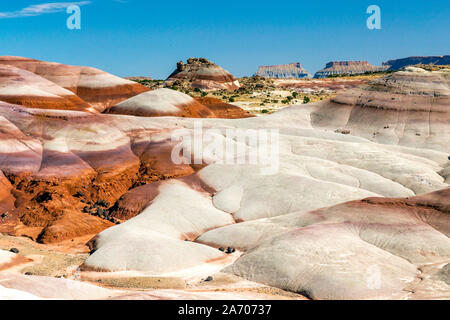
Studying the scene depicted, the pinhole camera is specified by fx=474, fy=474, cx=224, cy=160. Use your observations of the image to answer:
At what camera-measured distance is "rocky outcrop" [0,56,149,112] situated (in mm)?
56125

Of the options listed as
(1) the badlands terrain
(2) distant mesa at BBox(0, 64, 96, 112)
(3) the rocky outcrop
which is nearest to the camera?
(1) the badlands terrain

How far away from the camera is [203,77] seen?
106m

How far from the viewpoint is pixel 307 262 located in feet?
58.3

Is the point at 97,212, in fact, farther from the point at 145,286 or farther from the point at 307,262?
the point at 307,262

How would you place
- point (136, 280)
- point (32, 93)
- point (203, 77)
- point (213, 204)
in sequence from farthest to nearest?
1. point (203, 77)
2. point (32, 93)
3. point (213, 204)
4. point (136, 280)

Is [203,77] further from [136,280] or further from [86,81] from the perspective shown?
[136,280]

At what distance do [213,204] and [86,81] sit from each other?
35.9m

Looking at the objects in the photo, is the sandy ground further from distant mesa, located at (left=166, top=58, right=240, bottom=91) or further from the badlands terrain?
distant mesa, located at (left=166, top=58, right=240, bottom=91)

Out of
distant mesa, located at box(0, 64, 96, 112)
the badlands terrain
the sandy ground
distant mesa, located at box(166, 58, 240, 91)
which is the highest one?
distant mesa, located at box(166, 58, 240, 91)

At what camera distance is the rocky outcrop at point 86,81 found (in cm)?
5612

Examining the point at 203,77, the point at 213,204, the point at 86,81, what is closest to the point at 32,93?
the point at 86,81

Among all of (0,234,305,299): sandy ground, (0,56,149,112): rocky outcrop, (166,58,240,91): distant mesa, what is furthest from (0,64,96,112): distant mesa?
(166,58,240,91): distant mesa

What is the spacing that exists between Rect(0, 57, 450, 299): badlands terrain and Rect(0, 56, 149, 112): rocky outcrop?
889 centimetres
